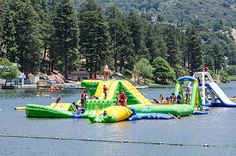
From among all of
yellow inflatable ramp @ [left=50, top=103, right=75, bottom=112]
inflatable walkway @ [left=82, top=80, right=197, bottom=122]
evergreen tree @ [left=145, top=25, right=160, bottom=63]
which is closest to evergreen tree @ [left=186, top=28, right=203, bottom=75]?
evergreen tree @ [left=145, top=25, right=160, bottom=63]

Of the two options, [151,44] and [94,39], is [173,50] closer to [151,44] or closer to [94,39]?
[151,44]

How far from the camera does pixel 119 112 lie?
4369cm

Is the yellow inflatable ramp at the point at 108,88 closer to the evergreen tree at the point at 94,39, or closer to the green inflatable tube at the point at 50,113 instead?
the green inflatable tube at the point at 50,113

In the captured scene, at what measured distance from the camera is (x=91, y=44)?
132m

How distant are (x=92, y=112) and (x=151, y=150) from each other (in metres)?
15.4

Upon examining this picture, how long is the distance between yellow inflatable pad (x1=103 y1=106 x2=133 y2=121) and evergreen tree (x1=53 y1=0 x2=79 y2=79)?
270ft

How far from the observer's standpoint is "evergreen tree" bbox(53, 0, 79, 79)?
416ft

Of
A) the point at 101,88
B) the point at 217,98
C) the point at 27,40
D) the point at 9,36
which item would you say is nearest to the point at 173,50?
the point at 27,40

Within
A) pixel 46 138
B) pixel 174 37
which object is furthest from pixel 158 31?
pixel 46 138

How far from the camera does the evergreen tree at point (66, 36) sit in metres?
127

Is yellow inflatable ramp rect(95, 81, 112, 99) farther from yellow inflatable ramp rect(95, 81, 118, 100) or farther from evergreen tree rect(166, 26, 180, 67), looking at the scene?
evergreen tree rect(166, 26, 180, 67)

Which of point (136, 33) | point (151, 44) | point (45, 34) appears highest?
point (136, 33)

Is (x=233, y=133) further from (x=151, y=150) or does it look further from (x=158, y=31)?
(x=158, y=31)

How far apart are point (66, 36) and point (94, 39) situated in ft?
20.0
